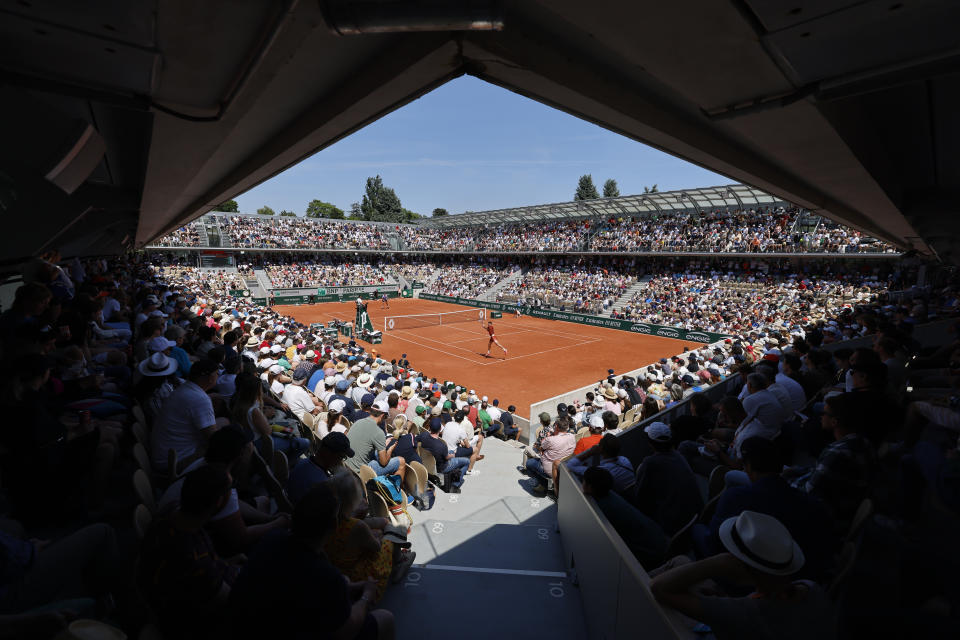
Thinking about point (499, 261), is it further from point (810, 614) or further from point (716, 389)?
point (810, 614)

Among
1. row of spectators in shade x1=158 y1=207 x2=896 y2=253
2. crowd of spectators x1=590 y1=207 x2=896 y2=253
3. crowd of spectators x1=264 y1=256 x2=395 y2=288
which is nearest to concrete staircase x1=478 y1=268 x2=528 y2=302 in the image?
row of spectators in shade x1=158 y1=207 x2=896 y2=253

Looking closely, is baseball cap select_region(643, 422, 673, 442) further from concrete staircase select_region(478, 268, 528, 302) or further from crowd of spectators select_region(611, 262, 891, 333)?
concrete staircase select_region(478, 268, 528, 302)

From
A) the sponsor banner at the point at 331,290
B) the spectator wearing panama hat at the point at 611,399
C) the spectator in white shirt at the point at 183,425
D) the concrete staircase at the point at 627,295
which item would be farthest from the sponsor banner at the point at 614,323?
the spectator in white shirt at the point at 183,425

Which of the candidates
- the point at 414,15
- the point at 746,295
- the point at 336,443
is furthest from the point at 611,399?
the point at 746,295

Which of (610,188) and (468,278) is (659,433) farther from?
(610,188)

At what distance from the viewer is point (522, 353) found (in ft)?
81.2

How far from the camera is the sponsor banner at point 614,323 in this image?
26.0 m

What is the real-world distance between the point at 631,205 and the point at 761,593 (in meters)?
Answer: 41.8

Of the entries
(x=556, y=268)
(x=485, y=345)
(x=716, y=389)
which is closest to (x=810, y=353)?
(x=716, y=389)

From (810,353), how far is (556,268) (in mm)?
39480

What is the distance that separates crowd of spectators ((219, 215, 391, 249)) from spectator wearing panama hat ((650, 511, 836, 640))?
52.4 m

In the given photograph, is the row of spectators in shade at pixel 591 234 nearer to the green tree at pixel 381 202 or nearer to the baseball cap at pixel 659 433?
the baseball cap at pixel 659 433

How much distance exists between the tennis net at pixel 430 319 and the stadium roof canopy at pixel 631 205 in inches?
578

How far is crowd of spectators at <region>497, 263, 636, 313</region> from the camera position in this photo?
1447 inches
